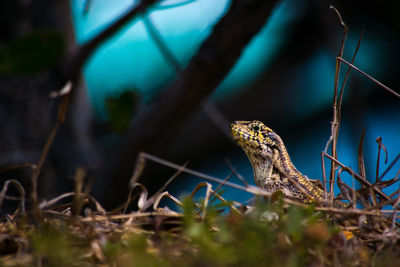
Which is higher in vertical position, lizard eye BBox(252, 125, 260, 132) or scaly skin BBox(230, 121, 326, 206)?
lizard eye BBox(252, 125, 260, 132)

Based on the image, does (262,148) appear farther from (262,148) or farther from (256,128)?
(256,128)

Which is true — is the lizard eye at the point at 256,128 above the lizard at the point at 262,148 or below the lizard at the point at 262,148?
above

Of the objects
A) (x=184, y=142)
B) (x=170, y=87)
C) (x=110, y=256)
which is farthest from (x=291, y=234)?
(x=184, y=142)

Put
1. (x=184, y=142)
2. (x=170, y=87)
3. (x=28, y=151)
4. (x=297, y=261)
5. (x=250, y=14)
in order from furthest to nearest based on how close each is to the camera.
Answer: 1. (x=184, y=142)
2. (x=28, y=151)
3. (x=170, y=87)
4. (x=250, y=14)
5. (x=297, y=261)

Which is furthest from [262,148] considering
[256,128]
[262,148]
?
[256,128]

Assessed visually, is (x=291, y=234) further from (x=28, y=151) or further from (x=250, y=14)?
(x=28, y=151)

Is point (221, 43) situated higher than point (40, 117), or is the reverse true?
point (221, 43)

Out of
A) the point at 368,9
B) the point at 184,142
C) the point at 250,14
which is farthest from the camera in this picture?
the point at 184,142

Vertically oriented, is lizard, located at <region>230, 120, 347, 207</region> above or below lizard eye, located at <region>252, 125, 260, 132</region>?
below
